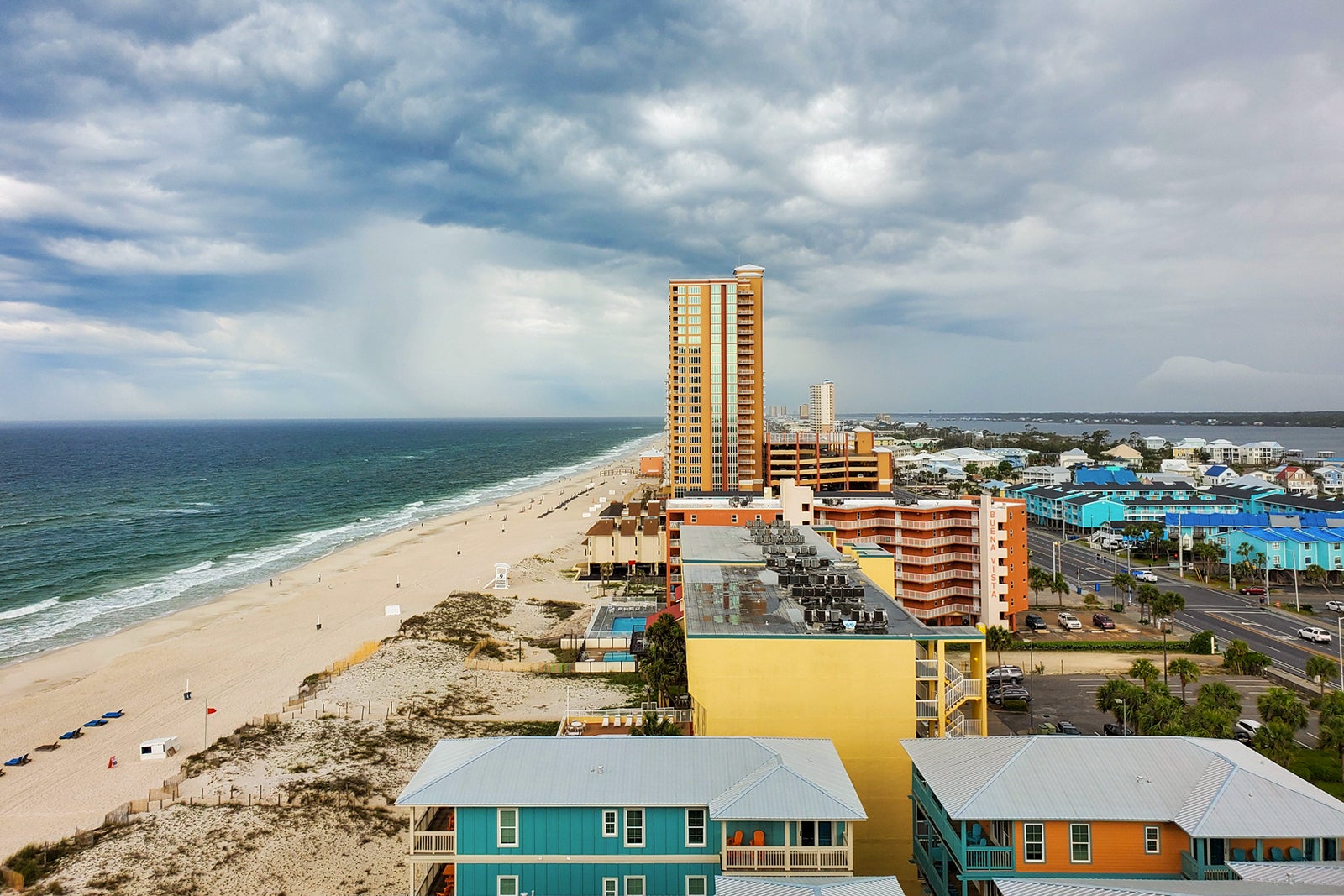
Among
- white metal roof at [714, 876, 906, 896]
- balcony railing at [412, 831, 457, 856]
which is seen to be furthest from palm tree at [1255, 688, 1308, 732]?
balcony railing at [412, 831, 457, 856]

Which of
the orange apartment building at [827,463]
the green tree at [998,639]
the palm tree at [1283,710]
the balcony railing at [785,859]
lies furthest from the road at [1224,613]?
the balcony railing at [785,859]

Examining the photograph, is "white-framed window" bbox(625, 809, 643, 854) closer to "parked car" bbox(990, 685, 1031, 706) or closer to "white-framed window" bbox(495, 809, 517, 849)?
"white-framed window" bbox(495, 809, 517, 849)

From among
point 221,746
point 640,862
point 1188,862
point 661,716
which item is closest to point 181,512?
point 221,746

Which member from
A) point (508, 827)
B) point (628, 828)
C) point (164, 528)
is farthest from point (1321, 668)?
point (164, 528)

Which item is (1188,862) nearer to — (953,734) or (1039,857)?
(1039,857)

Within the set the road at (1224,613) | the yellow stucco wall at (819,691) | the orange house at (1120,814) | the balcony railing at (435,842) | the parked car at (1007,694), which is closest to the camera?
the orange house at (1120,814)

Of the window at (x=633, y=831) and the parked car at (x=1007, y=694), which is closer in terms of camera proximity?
the window at (x=633, y=831)

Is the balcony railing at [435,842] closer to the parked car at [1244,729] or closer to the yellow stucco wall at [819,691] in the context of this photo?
the yellow stucco wall at [819,691]
